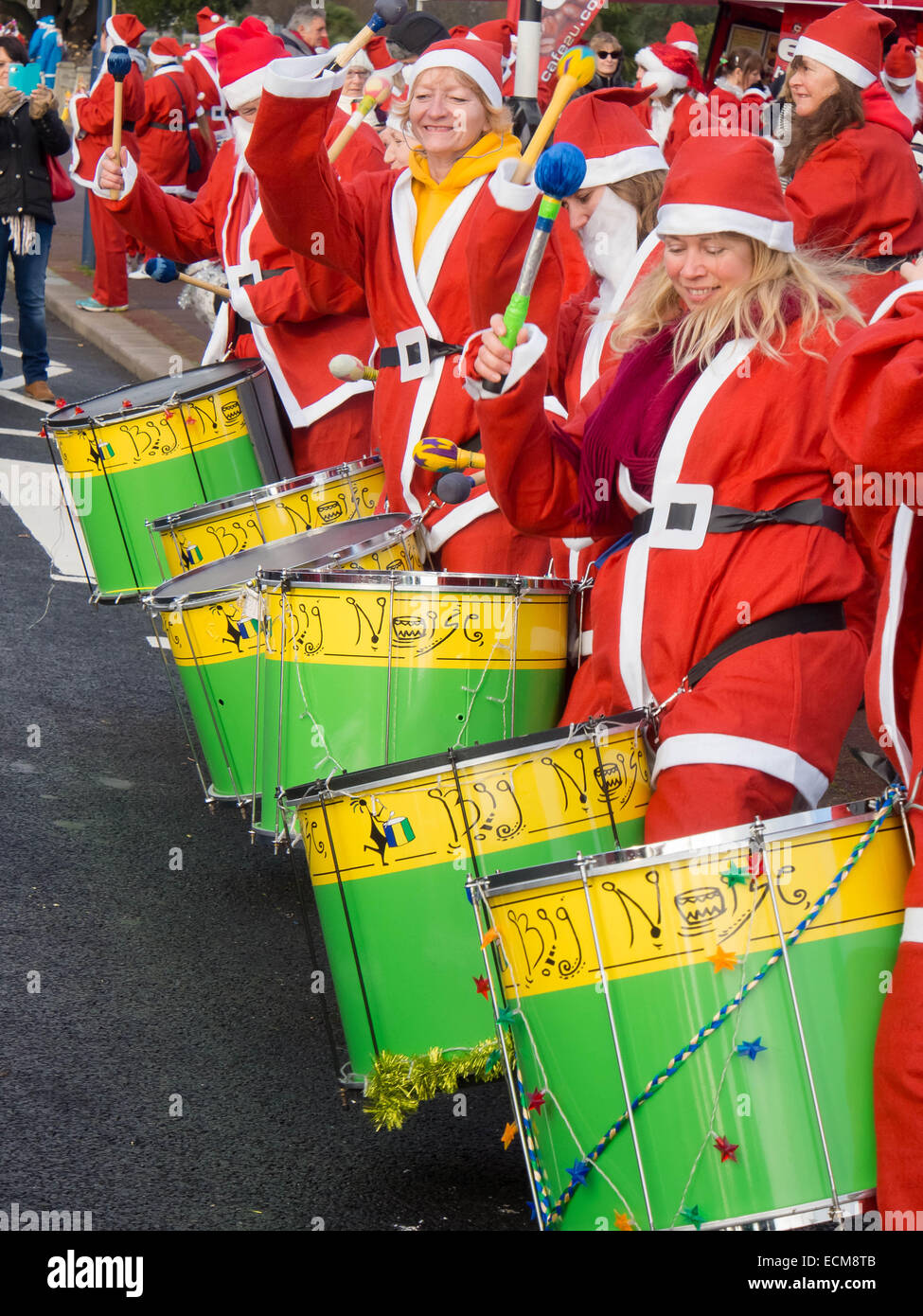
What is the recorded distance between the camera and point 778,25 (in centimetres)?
1089

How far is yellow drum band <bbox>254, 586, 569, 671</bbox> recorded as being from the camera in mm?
3111

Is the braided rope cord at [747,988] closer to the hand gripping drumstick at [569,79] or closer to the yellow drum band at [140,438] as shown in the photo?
the hand gripping drumstick at [569,79]

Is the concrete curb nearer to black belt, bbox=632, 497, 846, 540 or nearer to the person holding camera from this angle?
the person holding camera

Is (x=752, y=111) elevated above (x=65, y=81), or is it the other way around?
(x=65, y=81)

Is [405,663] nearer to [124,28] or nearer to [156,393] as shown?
[156,393]

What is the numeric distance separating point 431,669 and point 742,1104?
1.21 m

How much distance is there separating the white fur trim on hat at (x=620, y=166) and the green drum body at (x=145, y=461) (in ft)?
4.58

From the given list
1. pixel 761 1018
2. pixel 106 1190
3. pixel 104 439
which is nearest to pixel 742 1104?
pixel 761 1018

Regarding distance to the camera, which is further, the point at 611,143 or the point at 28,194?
the point at 28,194

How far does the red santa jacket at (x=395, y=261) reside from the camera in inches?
146

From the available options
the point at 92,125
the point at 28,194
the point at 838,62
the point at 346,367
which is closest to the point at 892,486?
the point at 346,367

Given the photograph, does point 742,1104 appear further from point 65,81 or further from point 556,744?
point 65,81

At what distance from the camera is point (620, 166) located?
3.66 metres

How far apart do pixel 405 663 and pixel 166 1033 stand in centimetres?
92
